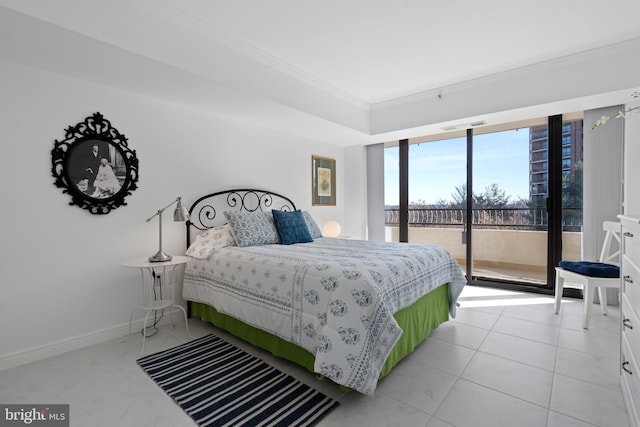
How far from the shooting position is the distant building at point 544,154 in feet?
12.5

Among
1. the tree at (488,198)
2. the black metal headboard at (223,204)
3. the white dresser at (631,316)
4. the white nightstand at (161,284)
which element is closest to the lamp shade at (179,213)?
the white nightstand at (161,284)

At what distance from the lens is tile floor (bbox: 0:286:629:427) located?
1674 mm

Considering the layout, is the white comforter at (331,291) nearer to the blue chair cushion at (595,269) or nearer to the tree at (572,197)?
the blue chair cushion at (595,269)

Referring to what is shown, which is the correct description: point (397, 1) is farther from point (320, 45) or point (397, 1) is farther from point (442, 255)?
point (442, 255)

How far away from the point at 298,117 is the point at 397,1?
63.5 inches

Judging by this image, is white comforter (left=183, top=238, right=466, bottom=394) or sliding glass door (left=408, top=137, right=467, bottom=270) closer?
white comforter (left=183, top=238, right=466, bottom=394)

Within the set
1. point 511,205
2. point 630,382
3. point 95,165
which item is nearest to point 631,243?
point 630,382

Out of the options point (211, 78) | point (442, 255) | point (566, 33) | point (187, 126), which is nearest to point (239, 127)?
point (187, 126)

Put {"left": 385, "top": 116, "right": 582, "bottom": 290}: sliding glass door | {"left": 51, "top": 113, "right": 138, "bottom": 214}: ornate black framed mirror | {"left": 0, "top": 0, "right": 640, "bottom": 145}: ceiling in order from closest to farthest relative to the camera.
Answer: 1. {"left": 0, "top": 0, "right": 640, "bottom": 145}: ceiling
2. {"left": 51, "top": 113, "right": 138, "bottom": 214}: ornate black framed mirror
3. {"left": 385, "top": 116, "right": 582, "bottom": 290}: sliding glass door

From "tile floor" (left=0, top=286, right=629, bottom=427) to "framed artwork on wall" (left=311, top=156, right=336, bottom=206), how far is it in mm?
2600

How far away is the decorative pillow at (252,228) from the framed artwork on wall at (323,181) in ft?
5.10

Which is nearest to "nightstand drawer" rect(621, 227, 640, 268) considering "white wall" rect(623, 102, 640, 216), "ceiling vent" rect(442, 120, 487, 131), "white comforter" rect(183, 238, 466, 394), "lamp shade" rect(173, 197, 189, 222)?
"white comforter" rect(183, 238, 466, 394)

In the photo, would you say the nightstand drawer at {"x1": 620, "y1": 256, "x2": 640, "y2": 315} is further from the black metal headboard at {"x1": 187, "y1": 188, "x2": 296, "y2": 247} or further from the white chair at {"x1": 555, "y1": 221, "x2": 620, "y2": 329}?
the black metal headboard at {"x1": 187, "y1": 188, "x2": 296, "y2": 247}

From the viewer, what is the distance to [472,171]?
4574 mm
